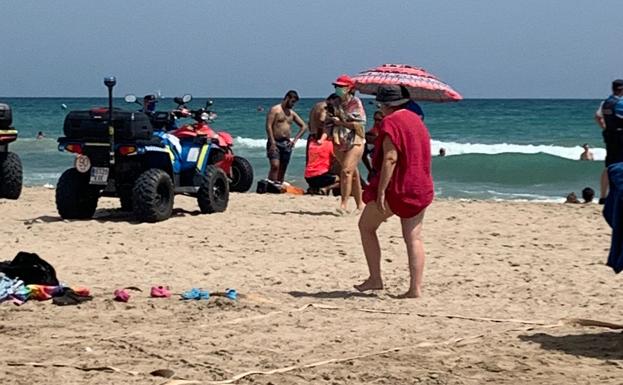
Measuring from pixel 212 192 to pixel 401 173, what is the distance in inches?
201

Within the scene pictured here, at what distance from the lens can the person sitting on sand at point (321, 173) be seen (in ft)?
50.4

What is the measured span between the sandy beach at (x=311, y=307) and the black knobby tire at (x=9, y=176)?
7.29 ft

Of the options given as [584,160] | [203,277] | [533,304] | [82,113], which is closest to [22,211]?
[82,113]

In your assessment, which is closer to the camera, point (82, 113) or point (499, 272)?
point (499, 272)

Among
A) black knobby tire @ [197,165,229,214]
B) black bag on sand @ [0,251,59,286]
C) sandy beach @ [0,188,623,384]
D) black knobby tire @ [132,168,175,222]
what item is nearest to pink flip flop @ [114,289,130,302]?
sandy beach @ [0,188,623,384]

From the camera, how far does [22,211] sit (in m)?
12.8

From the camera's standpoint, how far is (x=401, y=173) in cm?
738

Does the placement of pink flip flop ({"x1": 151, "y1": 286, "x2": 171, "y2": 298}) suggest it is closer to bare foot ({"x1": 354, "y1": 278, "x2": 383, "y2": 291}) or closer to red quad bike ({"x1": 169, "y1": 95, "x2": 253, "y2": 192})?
bare foot ({"x1": 354, "y1": 278, "x2": 383, "y2": 291})

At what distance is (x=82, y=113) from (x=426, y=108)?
5743 centimetres

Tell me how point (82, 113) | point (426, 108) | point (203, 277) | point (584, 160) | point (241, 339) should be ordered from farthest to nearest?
point (426, 108)
point (584, 160)
point (82, 113)
point (203, 277)
point (241, 339)

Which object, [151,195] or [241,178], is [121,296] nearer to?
[151,195]

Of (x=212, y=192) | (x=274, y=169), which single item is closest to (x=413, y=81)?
(x=212, y=192)

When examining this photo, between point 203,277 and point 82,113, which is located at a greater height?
point 82,113

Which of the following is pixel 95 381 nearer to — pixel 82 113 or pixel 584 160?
pixel 82 113
